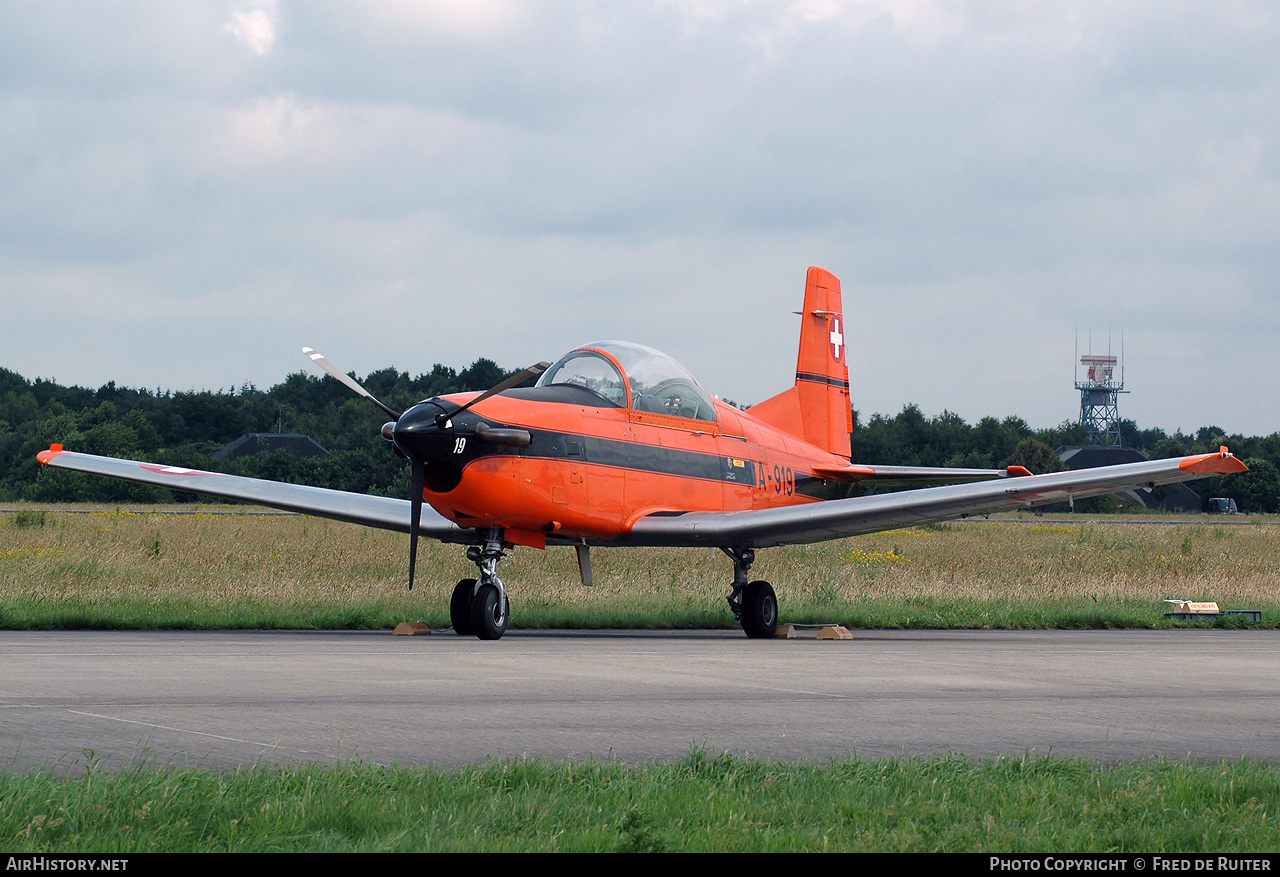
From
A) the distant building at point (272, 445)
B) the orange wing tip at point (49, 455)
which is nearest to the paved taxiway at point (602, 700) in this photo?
the orange wing tip at point (49, 455)

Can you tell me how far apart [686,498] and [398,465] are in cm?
4361

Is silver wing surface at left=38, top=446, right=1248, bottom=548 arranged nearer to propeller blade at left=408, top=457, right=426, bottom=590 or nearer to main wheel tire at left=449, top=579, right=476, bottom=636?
main wheel tire at left=449, top=579, right=476, bottom=636

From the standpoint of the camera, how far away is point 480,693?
8484mm

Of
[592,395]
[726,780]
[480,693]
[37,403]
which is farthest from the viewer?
[37,403]

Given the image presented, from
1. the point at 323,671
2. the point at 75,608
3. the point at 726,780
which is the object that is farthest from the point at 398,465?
the point at 726,780

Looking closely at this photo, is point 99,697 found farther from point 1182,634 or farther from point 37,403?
point 37,403

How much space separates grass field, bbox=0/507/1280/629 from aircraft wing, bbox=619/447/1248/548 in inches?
67.5

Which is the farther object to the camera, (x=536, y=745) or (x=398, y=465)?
(x=398, y=465)

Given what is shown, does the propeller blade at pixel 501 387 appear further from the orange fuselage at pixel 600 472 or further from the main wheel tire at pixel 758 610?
the main wheel tire at pixel 758 610

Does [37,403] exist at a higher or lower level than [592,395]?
higher

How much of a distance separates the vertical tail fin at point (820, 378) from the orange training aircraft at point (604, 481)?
86.3 inches

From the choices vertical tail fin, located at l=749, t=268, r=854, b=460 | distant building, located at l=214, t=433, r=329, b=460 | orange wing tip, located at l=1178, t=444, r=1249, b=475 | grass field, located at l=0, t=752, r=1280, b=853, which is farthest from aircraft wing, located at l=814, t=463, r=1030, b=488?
distant building, located at l=214, t=433, r=329, b=460

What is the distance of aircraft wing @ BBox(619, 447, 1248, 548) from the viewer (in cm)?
1447

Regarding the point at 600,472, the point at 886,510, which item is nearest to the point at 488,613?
the point at 600,472
